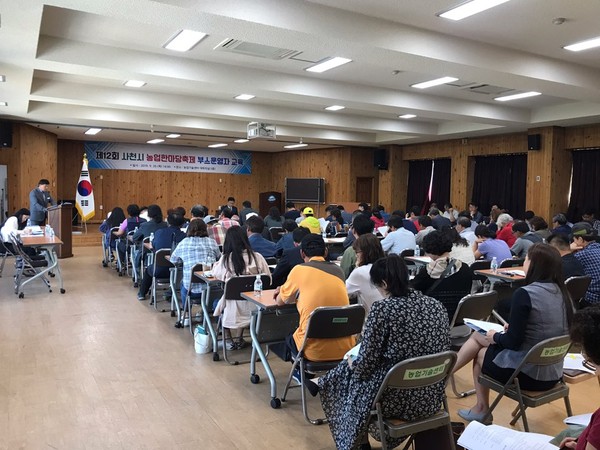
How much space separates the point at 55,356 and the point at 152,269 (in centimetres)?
204

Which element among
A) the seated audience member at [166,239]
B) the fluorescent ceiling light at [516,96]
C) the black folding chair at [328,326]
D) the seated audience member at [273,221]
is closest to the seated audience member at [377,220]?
the seated audience member at [273,221]

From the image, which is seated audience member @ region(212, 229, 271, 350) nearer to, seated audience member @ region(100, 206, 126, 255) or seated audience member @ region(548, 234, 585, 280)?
seated audience member @ region(548, 234, 585, 280)

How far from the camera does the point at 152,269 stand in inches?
251

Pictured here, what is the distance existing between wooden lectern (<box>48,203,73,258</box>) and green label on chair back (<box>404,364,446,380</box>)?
9.29 meters

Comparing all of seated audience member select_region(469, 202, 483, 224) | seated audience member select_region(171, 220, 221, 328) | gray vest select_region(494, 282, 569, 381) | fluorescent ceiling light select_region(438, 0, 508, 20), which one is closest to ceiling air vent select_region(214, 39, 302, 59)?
fluorescent ceiling light select_region(438, 0, 508, 20)

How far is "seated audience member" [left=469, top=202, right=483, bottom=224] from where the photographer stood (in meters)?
11.1

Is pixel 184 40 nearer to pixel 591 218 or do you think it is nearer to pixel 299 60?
pixel 299 60

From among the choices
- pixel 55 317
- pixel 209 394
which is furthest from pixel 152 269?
pixel 209 394

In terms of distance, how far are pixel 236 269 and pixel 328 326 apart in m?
1.55

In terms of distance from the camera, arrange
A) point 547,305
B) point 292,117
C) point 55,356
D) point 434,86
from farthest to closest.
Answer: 1. point 292,117
2. point 434,86
3. point 55,356
4. point 547,305

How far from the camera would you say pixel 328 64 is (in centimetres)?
656

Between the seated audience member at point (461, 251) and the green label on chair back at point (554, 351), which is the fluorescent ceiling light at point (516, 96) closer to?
the seated audience member at point (461, 251)

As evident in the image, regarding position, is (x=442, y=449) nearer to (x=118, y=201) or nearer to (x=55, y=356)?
(x=55, y=356)

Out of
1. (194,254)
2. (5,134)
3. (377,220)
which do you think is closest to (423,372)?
(194,254)
